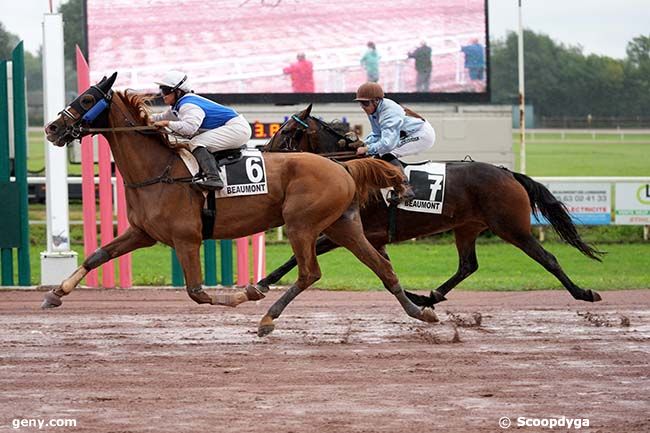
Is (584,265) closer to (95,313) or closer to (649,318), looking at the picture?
(649,318)

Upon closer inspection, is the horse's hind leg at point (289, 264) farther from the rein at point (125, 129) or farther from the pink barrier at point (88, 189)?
the pink barrier at point (88, 189)

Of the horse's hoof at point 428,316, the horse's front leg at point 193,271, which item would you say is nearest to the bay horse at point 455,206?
the horse's hoof at point 428,316

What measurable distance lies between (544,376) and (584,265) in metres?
11.3

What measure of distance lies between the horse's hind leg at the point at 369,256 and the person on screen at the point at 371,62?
1135 cm

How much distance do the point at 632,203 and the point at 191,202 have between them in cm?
1259

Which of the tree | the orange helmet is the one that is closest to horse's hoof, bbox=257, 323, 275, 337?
the orange helmet

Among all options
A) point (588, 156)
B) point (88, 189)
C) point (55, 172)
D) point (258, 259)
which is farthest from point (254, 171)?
point (588, 156)

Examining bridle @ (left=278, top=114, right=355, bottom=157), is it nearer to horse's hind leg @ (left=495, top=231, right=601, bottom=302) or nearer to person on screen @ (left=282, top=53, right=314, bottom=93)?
horse's hind leg @ (left=495, top=231, right=601, bottom=302)

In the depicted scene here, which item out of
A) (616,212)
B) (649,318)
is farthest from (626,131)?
(649,318)

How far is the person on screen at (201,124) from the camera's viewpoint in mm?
9555

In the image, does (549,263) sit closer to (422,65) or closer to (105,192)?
(105,192)

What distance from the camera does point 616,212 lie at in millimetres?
20672

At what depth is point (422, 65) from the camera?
2128 cm

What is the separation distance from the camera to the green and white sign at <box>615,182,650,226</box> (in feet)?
66.9
